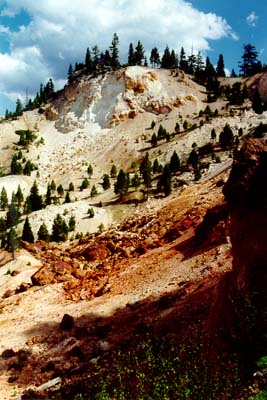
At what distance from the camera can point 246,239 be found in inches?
658

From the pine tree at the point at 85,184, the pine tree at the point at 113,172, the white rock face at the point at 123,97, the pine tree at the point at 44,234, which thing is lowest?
the pine tree at the point at 44,234

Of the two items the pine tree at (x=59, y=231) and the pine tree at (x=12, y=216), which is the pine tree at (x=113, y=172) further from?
the pine tree at (x=59, y=231)

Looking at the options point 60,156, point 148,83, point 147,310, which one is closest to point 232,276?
point 147,310

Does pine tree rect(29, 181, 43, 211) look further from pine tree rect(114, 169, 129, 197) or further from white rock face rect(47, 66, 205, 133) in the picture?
white rock face rect(47, 66, 205, 133)

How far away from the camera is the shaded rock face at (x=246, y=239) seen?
48.1 feet

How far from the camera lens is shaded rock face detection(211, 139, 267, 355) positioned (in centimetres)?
1466

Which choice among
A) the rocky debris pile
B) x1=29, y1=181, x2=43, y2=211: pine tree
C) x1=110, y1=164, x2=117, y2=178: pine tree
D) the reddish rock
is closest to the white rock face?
x1=110, y1=164, x2=117, y2=178: pine tree

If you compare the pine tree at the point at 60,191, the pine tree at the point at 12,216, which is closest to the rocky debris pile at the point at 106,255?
the pine tree at the point at 12,216

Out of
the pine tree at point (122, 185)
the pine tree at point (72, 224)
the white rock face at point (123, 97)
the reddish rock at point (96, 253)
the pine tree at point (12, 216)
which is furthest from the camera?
the white rock face at point (123, 97)

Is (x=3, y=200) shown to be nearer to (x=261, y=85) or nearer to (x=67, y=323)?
(x=67, y=323)

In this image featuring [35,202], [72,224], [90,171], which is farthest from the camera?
[90,171]

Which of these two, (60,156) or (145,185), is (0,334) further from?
(60,156)

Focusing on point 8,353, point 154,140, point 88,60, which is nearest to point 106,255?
point 8,353

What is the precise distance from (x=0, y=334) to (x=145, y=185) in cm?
4905
